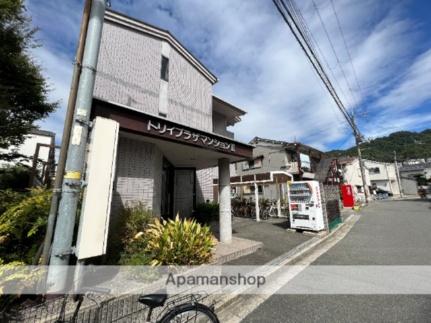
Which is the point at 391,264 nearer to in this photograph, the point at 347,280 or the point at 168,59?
the point at 347,280

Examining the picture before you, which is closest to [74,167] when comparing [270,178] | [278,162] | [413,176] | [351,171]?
[270,178]

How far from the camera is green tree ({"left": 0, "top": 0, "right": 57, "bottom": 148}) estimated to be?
614 cm

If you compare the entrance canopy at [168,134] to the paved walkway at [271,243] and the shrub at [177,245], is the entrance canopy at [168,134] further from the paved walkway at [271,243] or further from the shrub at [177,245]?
the paved walkway at [271,243]

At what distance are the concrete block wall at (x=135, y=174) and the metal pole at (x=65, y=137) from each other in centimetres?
195

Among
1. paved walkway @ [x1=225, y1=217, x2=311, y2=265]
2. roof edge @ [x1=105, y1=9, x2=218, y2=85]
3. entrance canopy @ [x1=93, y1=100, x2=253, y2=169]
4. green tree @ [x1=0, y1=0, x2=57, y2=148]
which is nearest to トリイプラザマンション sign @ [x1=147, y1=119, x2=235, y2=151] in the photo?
entrance canopy @ [x1=93, y1=100, x2=253, y2=169]

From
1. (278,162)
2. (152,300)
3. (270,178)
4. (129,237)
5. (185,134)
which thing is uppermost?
(278,162)

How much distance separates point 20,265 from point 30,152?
66.5 feet

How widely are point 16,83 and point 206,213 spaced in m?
9.42

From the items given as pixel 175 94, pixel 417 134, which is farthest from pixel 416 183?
pixel 175 94

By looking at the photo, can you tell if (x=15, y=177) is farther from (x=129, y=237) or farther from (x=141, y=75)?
(x=129, y=237)

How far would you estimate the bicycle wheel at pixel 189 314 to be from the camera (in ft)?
8.00

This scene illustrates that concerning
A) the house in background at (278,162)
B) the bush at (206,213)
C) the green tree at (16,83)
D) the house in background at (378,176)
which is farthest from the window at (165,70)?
the house in background at (378,176)

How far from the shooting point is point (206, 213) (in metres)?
10.8

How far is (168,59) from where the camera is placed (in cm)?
1048
